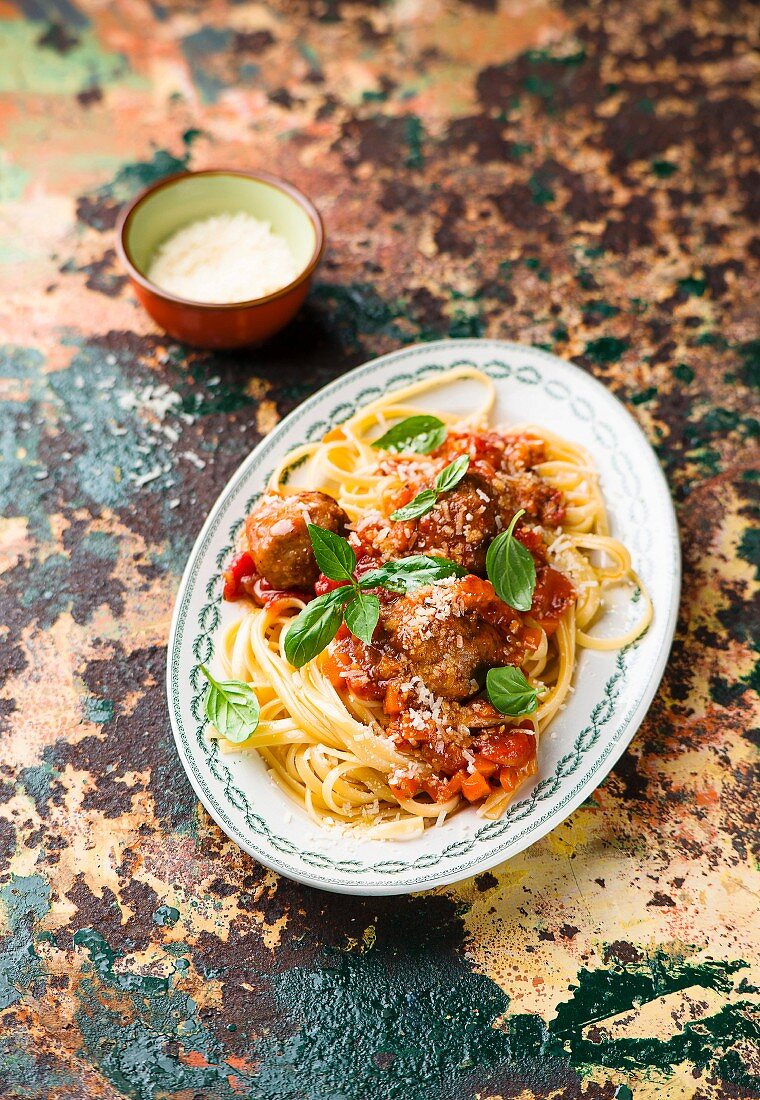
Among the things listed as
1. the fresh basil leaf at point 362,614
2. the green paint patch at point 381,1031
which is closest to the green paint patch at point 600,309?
the fresh basil leaf at point 362,614

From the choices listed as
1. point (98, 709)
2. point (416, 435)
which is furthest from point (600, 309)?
point (98, 709)

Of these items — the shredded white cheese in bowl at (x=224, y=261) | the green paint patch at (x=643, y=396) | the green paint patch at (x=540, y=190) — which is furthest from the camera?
the green paint patch at (x=540, y=190)

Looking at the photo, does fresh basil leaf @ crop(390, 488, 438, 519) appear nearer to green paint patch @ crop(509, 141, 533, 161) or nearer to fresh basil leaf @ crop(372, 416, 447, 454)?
fresh basil leaf @ crop(372, 416, 447, 454)

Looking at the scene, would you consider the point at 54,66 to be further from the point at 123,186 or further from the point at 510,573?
the point at 510,573

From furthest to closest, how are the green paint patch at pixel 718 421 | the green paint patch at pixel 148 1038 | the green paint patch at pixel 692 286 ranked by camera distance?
1. the green paint patch at pixel 692 286
2. the green paint patch at pixel 718 421
3. the green paint patch at pixel 148 1038

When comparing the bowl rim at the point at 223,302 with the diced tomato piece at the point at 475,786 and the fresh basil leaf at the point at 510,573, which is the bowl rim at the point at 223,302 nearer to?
the fresh basil leaf at the point at 510,573
